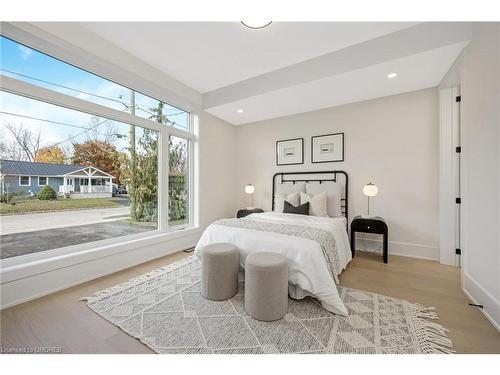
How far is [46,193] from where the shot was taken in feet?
7.42

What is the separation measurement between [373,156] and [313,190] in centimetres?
110

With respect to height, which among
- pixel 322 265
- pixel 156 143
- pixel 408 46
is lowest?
pixel 322 265

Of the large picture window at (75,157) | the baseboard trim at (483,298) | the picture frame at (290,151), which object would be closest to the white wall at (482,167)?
the baseboard trim at (483,298)

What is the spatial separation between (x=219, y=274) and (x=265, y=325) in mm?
597

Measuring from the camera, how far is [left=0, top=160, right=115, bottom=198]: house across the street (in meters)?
2.02

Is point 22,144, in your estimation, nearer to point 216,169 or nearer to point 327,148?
point 216,169

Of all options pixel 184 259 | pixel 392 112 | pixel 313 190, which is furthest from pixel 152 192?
pixel 392 112

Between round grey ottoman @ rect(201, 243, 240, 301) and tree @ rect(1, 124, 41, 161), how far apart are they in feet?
6.91

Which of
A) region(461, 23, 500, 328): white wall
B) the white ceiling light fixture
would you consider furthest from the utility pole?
region(461, 23, 500, 328): white wall

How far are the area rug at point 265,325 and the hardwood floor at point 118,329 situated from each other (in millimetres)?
92
